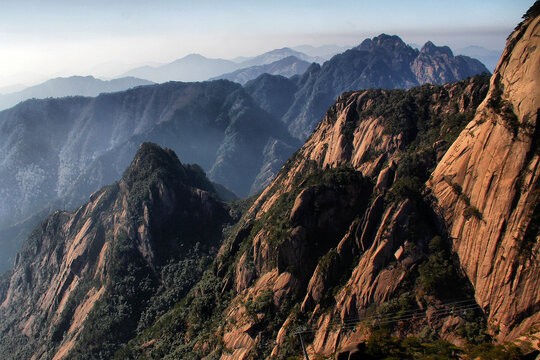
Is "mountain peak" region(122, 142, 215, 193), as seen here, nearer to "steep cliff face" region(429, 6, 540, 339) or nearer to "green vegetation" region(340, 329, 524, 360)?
"steep cliff face" region(429, 6, 540, 339)

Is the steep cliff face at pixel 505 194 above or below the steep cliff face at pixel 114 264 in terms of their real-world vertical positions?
above

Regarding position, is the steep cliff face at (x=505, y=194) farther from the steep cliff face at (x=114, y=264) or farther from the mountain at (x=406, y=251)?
the steep cliff face at (x=114, y=264)

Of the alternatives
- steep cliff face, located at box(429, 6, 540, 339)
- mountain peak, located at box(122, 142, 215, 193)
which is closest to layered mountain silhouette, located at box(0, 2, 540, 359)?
steep cliff face, located at box(429, 6, 540, 339)

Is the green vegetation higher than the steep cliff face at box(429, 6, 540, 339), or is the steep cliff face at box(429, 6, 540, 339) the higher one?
the steep cliff face at box(429, 6, 540, 339)

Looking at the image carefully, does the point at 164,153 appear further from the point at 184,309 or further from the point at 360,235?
the point at 360,235

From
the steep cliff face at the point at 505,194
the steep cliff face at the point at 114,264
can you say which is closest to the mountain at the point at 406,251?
the steep cliff face at the point at 505,194

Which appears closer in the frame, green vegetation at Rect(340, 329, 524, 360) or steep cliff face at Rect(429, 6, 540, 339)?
green vegetation at Rect(340, 329, 524, 360)

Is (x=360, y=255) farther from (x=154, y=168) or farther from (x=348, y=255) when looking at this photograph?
(x=154, y=168)
